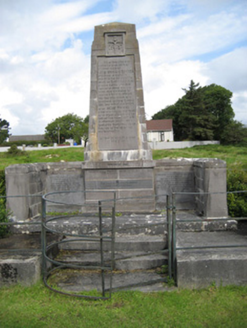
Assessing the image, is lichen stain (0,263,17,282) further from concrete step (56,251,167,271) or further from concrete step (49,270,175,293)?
concrete step (56,251,167,271)

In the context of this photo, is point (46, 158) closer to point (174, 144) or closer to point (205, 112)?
point (174, 144)

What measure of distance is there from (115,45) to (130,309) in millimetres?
5901

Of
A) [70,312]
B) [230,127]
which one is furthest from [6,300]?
Answer: [230,127]

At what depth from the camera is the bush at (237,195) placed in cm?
625

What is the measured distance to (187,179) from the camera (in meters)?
6.88

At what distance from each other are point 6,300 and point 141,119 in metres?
4.73

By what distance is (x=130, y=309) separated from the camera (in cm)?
325

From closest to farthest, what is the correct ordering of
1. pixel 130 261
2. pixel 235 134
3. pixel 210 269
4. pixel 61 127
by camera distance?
pixel 210 269 < pixel 130 261 < pixel 235 134 < pixel 61 127

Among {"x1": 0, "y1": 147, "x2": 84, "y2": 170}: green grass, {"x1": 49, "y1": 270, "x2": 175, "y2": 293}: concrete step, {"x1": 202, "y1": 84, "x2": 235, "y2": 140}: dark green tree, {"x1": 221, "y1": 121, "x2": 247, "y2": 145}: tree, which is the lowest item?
{"x1": 49, "y1": 270, "x2": 175, "y2": 293}: concrete step

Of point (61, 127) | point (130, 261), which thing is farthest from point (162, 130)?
point (130, 261)

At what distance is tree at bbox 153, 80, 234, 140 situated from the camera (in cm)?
4850

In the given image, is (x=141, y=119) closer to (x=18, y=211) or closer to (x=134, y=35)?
(x=134, y=35)

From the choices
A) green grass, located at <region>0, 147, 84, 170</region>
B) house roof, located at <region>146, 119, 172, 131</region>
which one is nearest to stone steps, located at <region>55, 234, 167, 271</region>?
green grass, located at <region>0, 147, 84, 170</region>

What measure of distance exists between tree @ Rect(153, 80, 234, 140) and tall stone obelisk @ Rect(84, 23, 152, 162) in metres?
42.6
